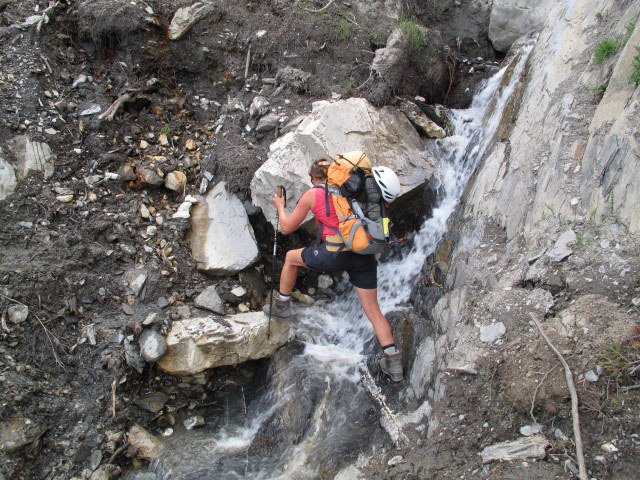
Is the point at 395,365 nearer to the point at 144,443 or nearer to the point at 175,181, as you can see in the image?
the point at 144,443

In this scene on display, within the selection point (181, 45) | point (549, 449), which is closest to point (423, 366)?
point (549, 449)

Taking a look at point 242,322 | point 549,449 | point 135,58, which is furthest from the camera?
point 135,58

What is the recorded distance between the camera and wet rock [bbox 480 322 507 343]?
4227mm

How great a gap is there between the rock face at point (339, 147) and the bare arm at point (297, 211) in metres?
0.98

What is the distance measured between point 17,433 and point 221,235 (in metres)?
3.24

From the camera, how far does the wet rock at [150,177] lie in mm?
6555

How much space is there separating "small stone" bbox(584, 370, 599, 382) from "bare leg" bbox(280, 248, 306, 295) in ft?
10.6

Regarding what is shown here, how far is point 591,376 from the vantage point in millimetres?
3396

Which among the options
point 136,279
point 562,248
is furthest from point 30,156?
point 562,248

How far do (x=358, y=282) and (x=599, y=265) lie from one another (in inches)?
95.2

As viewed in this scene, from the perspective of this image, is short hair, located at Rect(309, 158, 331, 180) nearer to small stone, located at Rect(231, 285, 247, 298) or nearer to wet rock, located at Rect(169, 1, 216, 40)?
small stone, located at Rect(231, 285, 247, 298)

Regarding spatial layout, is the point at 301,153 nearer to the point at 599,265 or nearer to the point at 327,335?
the point at 327,335

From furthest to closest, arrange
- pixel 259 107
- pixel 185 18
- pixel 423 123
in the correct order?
pixel 185 18 → pixel 423 123 → pixel 259 107

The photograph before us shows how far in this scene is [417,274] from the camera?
650cm
